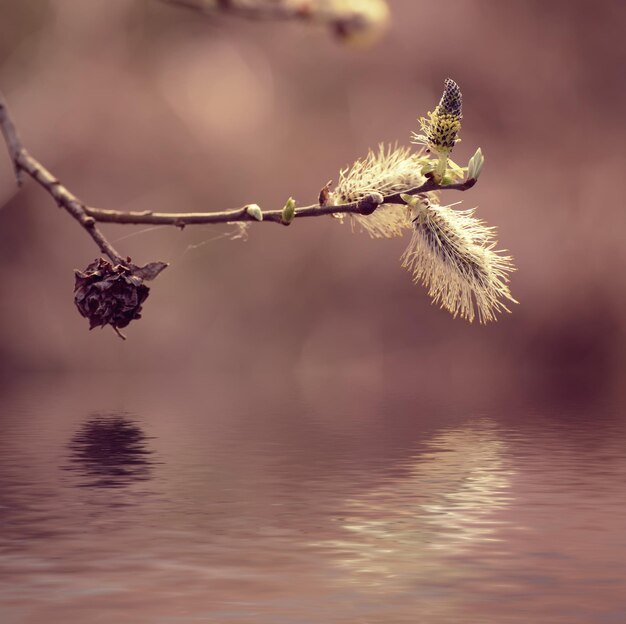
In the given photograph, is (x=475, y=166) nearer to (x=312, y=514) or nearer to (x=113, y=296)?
(x=113, y=296)

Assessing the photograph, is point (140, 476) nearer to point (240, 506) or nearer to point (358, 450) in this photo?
point (240, 506)

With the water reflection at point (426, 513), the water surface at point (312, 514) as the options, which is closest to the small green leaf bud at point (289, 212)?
the water surface at point (312, 514)

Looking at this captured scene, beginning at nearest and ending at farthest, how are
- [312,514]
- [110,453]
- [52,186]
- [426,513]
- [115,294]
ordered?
[52,186], [115,294], [312,514], [426,513], [110,453]

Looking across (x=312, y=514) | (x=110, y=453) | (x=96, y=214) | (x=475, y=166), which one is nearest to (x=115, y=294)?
(x=96, y=214)

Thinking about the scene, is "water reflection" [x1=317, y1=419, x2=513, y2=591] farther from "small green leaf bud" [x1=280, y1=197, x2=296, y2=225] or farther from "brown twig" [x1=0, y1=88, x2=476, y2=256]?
"brown twig" [x1=0, y1=88, x2=476, y2=256]

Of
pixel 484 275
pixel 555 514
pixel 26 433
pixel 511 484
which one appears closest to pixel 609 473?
pixel 511 484

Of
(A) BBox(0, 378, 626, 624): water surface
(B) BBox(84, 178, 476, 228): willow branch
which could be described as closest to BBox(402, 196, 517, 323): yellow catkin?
(B) BBox(84, 178, 476, 228): willow branch

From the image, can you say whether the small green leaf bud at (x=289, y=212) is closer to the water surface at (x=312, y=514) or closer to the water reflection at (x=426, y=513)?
the water surface at (x=312, y=514)
